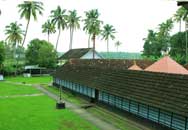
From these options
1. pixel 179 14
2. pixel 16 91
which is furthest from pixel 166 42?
pixel 16 91

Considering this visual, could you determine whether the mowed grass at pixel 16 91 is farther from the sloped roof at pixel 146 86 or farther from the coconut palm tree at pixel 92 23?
the coconut palm tree at pixel 92 23

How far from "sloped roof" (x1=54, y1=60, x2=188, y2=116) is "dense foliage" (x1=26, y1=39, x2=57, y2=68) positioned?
43983 mm

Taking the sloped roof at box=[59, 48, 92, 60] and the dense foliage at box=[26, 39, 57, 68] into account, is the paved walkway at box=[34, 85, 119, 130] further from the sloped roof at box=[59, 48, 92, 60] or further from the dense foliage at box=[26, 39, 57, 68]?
the dense foliage at box=[26, 39, 57, 68]

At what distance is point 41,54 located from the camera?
79.6 m

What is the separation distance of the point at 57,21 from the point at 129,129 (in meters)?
59.5

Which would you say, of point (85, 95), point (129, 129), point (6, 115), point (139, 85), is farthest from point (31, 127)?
point (85, 95)

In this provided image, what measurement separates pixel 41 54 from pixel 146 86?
5867 centimetres

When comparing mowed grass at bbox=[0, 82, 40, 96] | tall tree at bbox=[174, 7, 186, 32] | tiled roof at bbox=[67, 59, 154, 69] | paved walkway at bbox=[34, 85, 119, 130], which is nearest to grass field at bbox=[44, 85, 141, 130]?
paved walkway at bbox=[34, 85, 119, 130]

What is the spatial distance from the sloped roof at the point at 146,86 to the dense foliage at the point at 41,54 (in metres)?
44.0

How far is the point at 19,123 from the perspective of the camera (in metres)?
23.3

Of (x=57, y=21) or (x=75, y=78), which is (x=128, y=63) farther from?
(x=57, y=21)

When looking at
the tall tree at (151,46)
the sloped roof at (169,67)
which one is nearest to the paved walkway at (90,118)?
the sloped roof at (169,67)

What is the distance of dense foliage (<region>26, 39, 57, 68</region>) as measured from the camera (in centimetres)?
7944

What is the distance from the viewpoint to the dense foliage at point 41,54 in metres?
79.4
